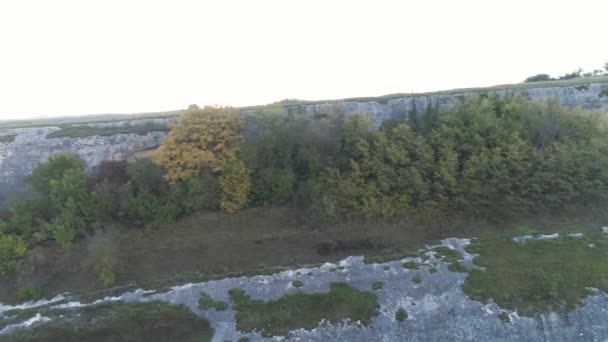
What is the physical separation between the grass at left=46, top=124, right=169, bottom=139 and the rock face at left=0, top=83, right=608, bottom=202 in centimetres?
34

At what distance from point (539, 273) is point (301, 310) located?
11.2 metres

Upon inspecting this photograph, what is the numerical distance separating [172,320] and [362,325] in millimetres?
8472

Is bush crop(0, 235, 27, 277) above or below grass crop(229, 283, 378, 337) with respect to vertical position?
above

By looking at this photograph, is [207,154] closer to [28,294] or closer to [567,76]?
[28,294]

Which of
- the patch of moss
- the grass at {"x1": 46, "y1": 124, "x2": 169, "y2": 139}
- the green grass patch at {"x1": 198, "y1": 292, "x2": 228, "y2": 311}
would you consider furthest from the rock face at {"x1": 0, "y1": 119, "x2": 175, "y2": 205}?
the patch of moss

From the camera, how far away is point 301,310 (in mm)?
16703

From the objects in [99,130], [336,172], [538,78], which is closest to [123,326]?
[336,172]

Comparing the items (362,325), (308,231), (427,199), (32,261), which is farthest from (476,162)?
(32,261)

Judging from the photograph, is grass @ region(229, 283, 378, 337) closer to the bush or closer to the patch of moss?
the patch of moss

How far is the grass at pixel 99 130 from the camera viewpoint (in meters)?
28.4

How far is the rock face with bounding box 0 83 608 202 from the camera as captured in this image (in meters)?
27.2

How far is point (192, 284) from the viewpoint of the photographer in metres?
18.9

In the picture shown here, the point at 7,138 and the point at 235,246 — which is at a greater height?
the point at 7,138

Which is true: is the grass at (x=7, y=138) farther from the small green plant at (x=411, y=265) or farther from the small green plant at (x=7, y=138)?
the small green plant at (x=411, y=265)
